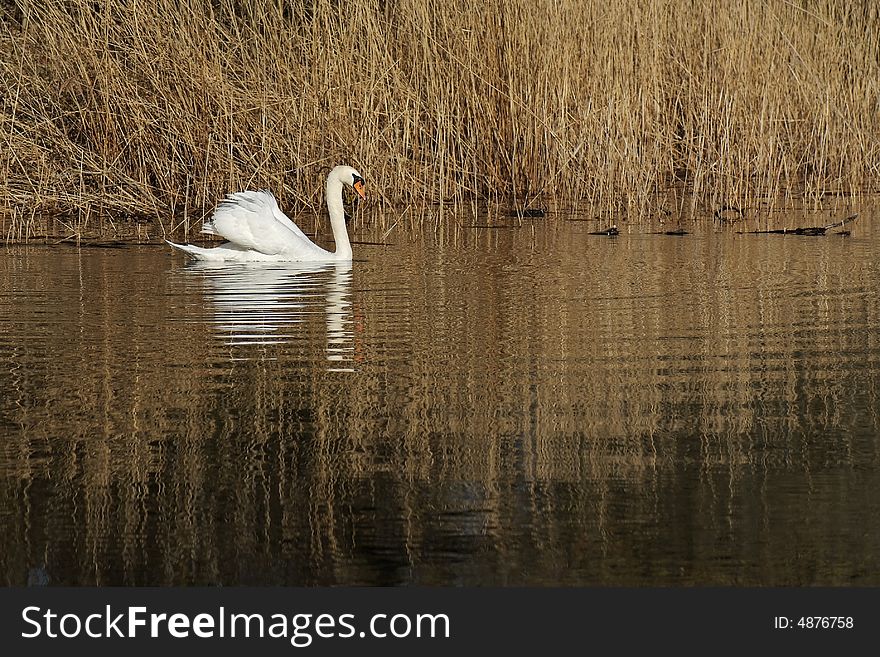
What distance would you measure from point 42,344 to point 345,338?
50.1 inches

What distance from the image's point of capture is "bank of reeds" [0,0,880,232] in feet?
40.0

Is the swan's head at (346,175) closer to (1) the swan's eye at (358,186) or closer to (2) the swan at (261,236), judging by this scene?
(1) the swan's eye at (358,186)

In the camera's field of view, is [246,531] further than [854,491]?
No

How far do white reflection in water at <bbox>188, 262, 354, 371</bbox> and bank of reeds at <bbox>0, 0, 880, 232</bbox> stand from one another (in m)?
2.65

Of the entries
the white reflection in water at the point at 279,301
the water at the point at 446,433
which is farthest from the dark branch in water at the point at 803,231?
the white reflection in water at the point at 279,301

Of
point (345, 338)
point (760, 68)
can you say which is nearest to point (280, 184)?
point (760, 68)

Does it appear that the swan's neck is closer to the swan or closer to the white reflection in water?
the swan

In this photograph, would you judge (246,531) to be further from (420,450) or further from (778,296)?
(778,296)

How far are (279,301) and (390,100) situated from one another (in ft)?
15.7

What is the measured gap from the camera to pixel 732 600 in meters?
3.43

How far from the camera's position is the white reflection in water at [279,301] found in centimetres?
666

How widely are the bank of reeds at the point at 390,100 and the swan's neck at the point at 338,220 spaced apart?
1718 millimetres

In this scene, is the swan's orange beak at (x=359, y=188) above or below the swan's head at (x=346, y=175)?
below

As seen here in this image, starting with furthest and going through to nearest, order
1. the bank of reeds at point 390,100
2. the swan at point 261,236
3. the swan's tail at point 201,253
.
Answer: the bank of reeds at point 390,100 < the swan at point 261,236 < the swan's tail at point 201,253
